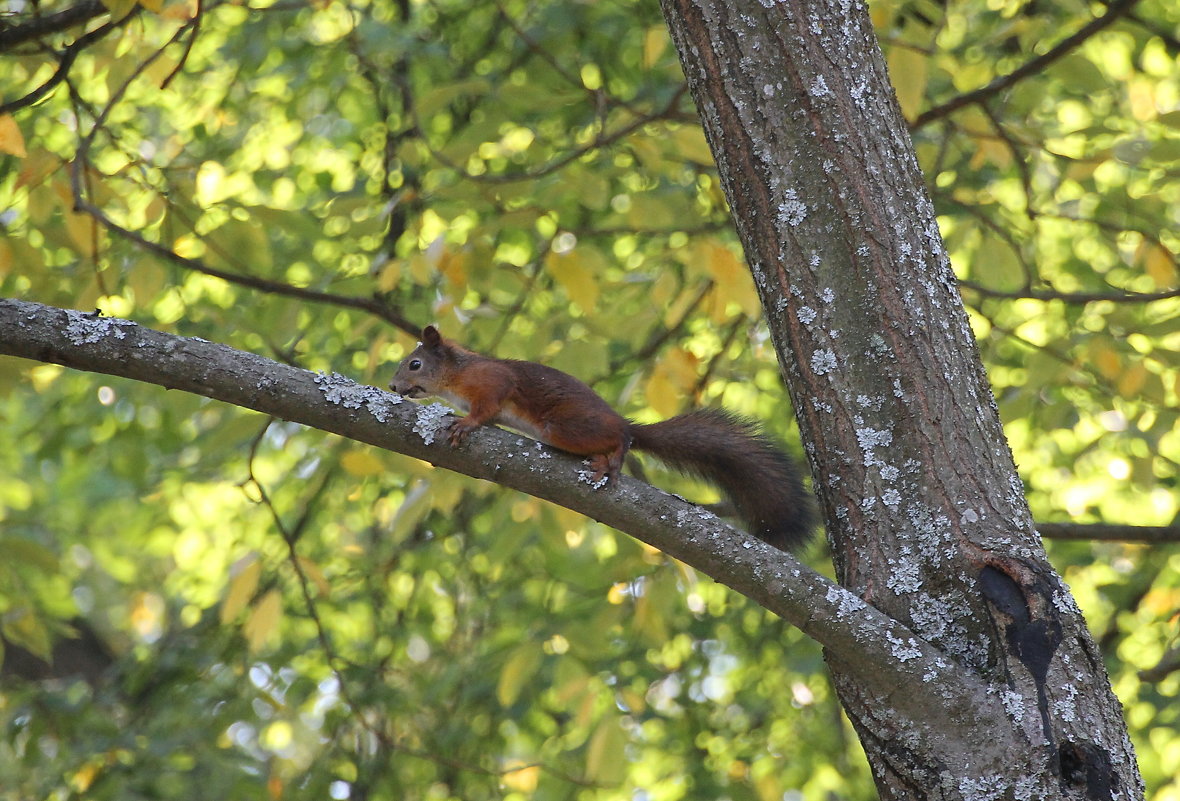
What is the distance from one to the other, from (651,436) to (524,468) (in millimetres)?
863

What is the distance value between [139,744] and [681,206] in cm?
264

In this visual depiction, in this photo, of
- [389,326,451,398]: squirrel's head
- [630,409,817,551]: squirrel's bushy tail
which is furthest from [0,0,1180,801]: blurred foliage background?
[630,409,817,551]: squirrel's bushy tail

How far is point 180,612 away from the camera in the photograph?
645 cm

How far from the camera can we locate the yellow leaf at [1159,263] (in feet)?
11.1

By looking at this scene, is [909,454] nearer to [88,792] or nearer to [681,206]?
[681,206]

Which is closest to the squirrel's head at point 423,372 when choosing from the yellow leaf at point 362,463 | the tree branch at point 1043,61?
the yellow leaf at point 362,463

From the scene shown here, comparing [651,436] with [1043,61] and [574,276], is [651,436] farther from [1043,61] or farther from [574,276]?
[1043,61]

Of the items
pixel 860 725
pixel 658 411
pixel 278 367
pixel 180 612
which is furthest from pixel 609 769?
pixel 180 612

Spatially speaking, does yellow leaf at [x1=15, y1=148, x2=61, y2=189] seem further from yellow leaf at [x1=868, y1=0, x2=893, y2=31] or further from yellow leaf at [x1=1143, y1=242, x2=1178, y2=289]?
yellow leaf at [x1=1143, y1=242, x2=1178, y2=289]

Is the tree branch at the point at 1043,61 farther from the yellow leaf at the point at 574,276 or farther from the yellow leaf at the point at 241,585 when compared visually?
the yellow leaf at the point at 241,585

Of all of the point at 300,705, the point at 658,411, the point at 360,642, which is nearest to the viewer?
the point at 658,411

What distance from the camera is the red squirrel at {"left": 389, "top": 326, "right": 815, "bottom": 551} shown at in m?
2.53

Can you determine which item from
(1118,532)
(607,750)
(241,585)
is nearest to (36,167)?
(241,585)

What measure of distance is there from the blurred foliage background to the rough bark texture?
0.89 m
